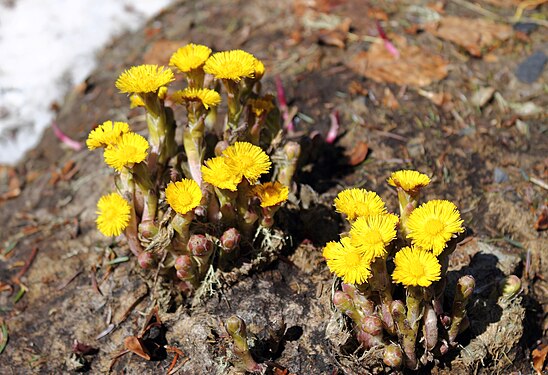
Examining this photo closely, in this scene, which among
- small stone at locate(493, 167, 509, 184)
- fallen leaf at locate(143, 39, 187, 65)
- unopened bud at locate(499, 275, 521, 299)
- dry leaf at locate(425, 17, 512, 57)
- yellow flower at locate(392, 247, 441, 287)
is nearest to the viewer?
yellow flower at locate(392, 247, 441, 287)

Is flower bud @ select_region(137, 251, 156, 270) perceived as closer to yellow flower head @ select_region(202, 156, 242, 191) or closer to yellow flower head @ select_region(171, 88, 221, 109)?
yellow flower head @ select_region(202, 156, 242, 191)

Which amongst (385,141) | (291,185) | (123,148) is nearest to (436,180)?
(385,141)

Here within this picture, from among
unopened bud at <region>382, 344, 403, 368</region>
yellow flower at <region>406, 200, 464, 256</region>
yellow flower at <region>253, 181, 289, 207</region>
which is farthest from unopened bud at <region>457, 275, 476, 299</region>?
yellow flower at <region>253, 181, 289, 207</region>

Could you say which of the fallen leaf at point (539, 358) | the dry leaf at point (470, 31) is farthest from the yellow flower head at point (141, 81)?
the dry leaf at point (470, 31)

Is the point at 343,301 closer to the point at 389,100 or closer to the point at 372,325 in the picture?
the point at 372,325

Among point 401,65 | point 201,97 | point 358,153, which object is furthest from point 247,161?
point 401,65
